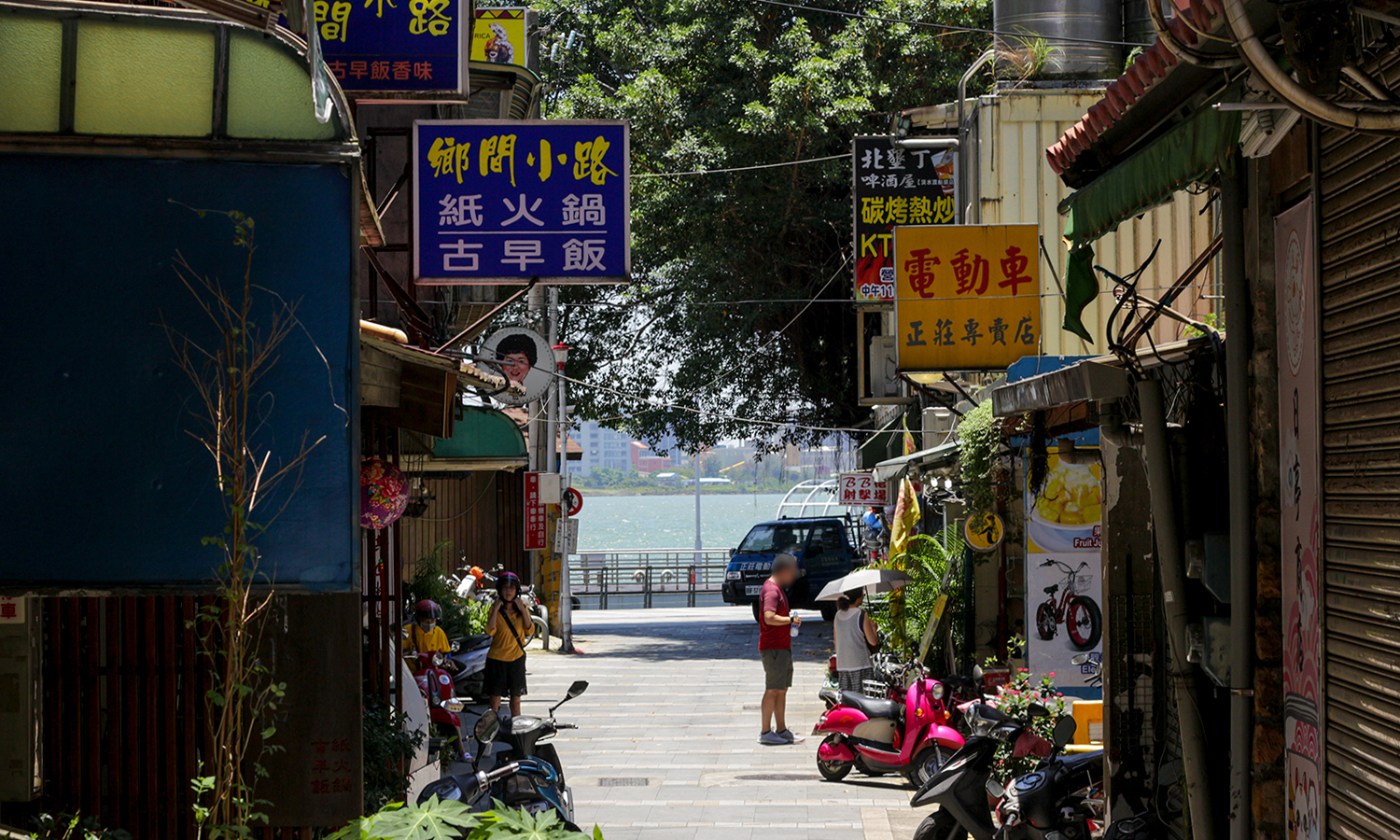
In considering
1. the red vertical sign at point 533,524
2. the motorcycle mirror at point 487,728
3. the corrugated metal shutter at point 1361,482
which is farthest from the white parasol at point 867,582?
the red vertical sign at point 533,524

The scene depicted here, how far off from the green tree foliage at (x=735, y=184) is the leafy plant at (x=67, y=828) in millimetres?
17907

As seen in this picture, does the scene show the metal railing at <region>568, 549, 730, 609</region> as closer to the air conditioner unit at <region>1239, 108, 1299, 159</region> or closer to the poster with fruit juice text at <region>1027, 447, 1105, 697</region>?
the poster with fruit juice text at <region>1027, 447, 1105, 697</region>

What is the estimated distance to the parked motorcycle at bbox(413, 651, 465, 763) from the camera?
376 inches

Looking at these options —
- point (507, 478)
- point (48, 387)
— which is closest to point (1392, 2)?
point (48, 387)

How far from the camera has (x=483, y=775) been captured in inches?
282

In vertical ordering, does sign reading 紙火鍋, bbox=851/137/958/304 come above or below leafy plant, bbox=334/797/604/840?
above

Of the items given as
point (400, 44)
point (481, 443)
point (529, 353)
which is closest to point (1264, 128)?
point (400, 44)

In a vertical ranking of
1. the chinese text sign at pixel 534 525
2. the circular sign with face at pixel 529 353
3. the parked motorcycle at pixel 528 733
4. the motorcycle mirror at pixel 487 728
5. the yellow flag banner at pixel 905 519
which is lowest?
the parked motorcycle at pixel 528 733

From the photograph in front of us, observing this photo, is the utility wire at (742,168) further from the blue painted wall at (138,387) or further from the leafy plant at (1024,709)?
the blue painted wall at (138,387)

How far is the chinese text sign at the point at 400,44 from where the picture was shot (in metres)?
8.99

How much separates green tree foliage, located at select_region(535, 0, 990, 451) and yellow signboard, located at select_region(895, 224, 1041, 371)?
1054 cm

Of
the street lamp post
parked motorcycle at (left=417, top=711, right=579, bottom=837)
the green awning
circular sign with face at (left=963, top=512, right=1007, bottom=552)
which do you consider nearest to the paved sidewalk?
the street lamp post

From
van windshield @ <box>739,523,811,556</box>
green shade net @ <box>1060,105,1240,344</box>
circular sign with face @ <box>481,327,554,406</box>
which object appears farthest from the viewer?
van windshield @ <box>739,523,811,556</box>

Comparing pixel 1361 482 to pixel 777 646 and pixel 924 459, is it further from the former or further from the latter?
pixel 924 459
